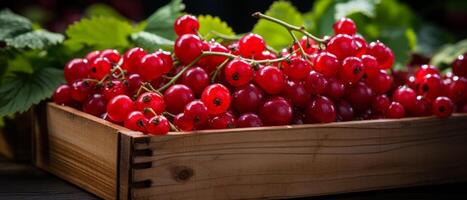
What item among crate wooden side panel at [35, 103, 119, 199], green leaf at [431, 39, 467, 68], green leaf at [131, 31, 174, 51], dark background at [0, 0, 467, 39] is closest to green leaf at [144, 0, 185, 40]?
green leaf at [131, 31, 174, 51]

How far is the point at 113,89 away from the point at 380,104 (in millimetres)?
347

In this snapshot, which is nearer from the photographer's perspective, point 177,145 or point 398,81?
point 177,145

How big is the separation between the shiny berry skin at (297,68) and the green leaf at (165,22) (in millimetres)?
289

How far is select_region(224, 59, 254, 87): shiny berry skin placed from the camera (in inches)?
36.0

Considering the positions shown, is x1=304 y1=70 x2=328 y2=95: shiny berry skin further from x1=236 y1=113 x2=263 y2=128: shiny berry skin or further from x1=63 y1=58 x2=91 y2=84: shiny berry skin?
x1=63 y1=58 x2=91 y2=84: shiny berry skin

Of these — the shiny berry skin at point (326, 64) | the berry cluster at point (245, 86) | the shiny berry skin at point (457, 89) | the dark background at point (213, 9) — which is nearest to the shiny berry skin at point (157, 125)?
the berry cluster at point (245, 86)

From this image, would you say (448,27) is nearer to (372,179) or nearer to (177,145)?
(372,179)

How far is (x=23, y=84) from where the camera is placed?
1.11 metres

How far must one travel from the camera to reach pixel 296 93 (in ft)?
3.12

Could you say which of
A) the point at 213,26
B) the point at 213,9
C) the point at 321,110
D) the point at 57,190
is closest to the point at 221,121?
the point at 321,110

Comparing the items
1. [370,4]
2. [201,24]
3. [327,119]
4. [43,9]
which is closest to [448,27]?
[370,4]

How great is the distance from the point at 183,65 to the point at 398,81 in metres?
0.37

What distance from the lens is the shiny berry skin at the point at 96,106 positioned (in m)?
0.97

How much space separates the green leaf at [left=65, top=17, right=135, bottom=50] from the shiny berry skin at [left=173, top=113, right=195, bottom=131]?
0.38m
